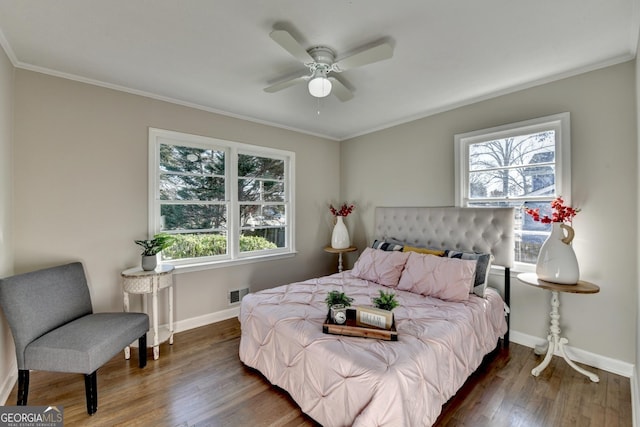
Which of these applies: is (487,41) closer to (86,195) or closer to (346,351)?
(346,351)

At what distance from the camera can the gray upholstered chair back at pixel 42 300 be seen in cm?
181

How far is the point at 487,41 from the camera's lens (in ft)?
Answer: 6.47

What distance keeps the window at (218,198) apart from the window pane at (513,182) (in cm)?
238

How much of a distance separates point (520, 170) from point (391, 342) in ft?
7.49

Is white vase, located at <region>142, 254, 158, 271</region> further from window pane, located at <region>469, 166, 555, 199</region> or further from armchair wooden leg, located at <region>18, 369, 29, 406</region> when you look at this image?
window pane, located at <region>469, 166, 555, 199</region>

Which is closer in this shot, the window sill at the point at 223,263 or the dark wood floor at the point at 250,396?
the dark wood floor at the point at 250,396

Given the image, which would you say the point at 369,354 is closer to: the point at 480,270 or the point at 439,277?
the point at 439,277

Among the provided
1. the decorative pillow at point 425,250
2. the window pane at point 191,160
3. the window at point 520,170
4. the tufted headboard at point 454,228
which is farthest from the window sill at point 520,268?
the window pane at point 191,160

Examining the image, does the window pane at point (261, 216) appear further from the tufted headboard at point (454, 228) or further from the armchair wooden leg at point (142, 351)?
the armchair wooden leg at point (142, 351)

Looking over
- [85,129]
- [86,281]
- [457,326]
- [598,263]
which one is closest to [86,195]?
[85,129]

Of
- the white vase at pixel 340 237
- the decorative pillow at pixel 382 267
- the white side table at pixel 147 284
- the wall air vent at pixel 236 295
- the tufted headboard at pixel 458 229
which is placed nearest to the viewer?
the white side table at pixel 147 284

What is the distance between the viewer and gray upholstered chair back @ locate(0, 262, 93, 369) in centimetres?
181

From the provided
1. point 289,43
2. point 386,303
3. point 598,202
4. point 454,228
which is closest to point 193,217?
point 289,43

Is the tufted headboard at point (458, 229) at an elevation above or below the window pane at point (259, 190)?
below
